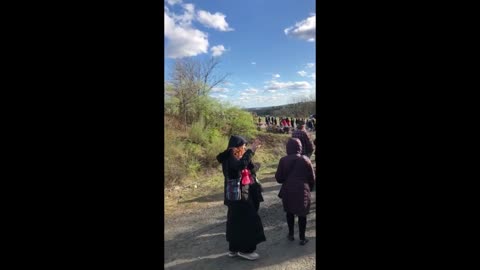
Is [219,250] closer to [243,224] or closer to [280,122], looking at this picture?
[243,224]

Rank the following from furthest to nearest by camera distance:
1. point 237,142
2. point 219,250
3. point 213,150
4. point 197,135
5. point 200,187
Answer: point 197,135 < point 213,150 < point 200,187 < point 219,250 < point 237,142

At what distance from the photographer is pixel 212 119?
1068cm

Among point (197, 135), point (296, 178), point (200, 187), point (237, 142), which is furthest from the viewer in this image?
point (197, 135)

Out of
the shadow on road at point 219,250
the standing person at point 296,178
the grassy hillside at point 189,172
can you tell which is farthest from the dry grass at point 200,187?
the standing person at point 296,178

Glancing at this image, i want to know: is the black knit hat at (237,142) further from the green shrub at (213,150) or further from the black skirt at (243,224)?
the green shrub at (213,150)

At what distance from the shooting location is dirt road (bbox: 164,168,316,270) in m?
3.24

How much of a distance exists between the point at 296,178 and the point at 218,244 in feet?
4.74

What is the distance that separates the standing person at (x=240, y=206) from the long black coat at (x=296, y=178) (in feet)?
1.51

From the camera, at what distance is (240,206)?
3230 millimetres

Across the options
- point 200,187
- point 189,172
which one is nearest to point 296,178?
point 200,187

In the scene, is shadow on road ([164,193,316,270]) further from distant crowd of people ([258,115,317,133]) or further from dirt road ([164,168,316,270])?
distant crowd of people ([258,115,317,133])

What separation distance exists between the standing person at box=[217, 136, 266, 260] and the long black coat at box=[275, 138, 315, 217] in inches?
18.1
